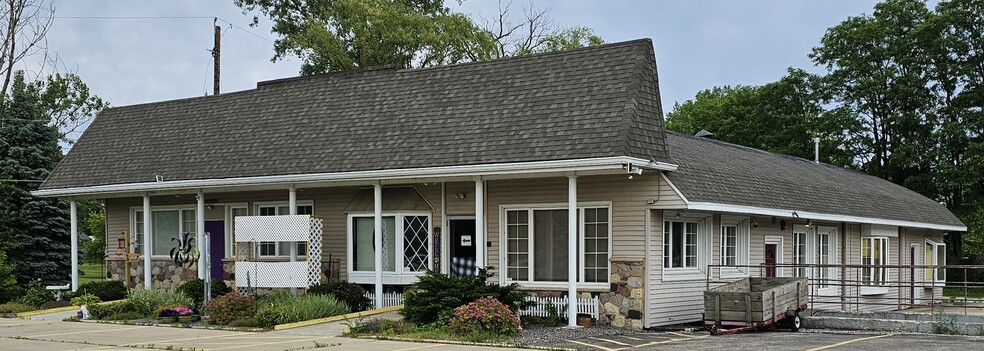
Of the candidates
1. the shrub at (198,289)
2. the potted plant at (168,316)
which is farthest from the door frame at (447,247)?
the potted plant at (168,316)

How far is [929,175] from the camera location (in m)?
41.7

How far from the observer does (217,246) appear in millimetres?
24531

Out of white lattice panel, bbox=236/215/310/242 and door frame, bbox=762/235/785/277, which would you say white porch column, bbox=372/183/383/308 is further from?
door frame, bbox=762/235/785/277

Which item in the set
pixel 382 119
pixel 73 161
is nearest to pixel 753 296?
pixel 382 119

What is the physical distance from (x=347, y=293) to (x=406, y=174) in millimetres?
2702

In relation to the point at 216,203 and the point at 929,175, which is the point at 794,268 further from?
the point at 929,175

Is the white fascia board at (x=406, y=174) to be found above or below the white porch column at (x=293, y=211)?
above

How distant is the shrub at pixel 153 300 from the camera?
2130 centimetres

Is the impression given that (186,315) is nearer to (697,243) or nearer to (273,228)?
(273,228)

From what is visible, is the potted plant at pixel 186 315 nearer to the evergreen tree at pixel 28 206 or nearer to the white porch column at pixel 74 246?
the white porch column at pixel 74 246

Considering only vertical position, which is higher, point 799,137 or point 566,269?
point 799,137

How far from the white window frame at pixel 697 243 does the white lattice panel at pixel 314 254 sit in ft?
23.3

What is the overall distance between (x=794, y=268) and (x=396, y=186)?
9109 millimetres

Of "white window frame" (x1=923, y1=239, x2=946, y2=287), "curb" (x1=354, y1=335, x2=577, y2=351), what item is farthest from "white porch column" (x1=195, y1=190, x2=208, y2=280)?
"white window frame" (x1=923, y1=239, x2=946, y2=287)
